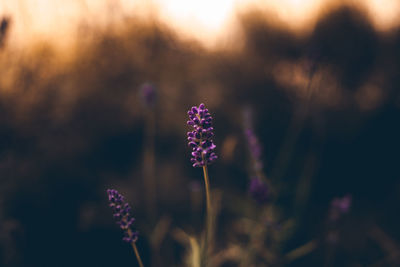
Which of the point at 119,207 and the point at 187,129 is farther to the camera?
the point at 187,129

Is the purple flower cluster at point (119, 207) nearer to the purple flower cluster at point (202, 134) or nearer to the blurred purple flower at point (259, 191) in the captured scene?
the purple flower cluster at point (202, 134)

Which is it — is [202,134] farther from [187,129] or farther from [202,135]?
[187,129]

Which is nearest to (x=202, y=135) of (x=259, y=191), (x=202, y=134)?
(x=202, y=134)

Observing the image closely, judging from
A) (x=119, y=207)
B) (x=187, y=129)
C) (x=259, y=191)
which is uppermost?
(x=187, y=129)

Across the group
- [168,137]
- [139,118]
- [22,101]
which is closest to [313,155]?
[168,137]

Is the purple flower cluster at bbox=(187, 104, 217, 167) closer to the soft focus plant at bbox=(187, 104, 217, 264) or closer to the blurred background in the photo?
the soft focus plant at bbox=(187, 104, 217, 264)
